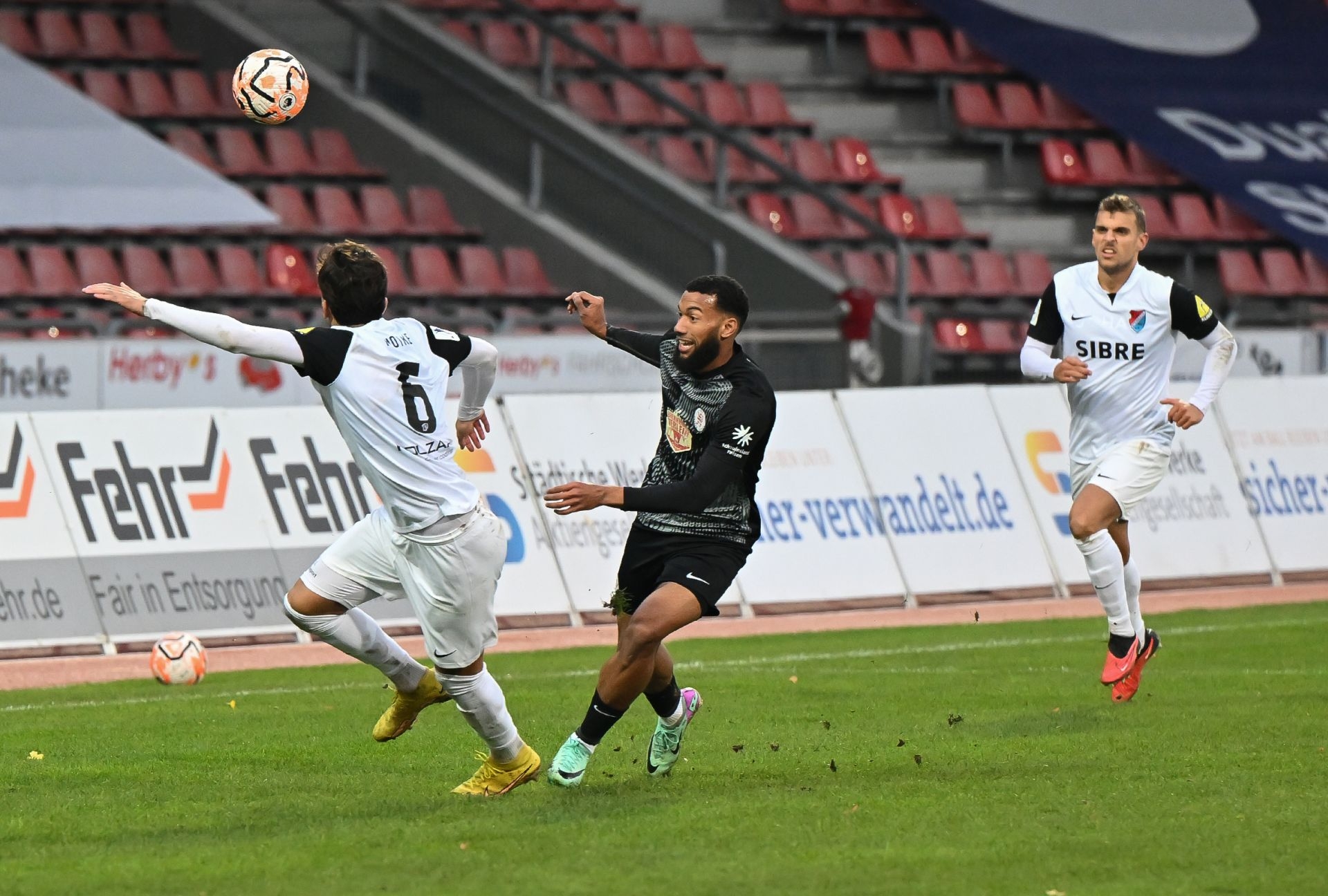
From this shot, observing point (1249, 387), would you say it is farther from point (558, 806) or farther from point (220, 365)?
point (558, 806)

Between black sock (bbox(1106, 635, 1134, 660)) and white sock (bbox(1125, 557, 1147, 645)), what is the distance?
10 cm

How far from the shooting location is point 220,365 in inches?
675

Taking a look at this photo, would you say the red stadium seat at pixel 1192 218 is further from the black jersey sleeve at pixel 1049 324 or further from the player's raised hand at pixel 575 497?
the player's raised hand at pixel 575 497

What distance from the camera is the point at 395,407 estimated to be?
7.64 m

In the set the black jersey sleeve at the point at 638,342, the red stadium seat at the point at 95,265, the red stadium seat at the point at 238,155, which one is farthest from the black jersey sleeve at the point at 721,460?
the red stadium seat at the point at 238,155

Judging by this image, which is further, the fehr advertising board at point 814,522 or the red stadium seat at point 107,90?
the red stadium seat at point 107,90

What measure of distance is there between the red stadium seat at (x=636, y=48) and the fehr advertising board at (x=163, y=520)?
13.3 meters

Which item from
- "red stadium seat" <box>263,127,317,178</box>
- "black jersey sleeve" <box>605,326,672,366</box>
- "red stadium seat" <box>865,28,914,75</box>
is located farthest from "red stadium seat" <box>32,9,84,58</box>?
"black jersey sleeve" <box>605,326,672,366</box>

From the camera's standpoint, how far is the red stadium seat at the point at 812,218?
2500 centimetres

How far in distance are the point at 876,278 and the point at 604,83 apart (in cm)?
429

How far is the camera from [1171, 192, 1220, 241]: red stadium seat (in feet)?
90.2

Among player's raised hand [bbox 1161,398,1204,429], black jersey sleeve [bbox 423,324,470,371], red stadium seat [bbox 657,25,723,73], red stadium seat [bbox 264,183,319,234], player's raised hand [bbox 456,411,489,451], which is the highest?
black jersey sleeve [bbox 423,324,470,371]

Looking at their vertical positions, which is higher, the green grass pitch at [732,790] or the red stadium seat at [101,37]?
the green grass pitch at [732,790]

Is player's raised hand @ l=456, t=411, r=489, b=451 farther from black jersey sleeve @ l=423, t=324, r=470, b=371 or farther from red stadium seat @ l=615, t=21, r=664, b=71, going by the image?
red stadium seat @ l=615, t=21, r=664, b=71
